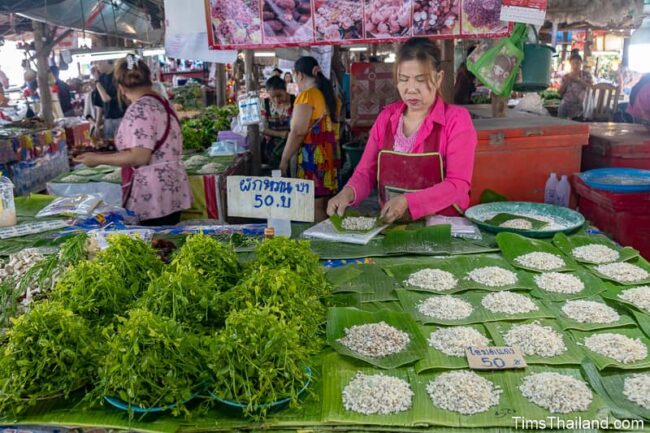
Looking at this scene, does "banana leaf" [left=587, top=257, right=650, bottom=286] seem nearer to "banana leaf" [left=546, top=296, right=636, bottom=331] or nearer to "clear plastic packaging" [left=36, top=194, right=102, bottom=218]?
"banana leaf" [left=546, top=296, right=636, bottom=331]

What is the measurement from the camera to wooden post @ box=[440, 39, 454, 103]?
4.46 metres

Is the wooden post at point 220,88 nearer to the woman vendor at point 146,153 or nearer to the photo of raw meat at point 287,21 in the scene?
the woman vendor at point 146,153

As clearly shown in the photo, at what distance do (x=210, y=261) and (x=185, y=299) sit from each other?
29cm

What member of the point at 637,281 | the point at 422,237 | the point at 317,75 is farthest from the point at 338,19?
the point at 317,75

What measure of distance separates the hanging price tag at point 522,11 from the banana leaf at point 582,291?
1.30 meters

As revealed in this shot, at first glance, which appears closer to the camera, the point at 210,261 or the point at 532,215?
the point at 210,261

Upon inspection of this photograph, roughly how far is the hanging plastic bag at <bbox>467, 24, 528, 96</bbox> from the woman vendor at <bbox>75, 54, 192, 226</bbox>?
1.93 m

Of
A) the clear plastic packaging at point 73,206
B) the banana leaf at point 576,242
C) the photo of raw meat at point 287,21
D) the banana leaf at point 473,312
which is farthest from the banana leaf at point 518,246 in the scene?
the clear plastic packaging at point 73,206

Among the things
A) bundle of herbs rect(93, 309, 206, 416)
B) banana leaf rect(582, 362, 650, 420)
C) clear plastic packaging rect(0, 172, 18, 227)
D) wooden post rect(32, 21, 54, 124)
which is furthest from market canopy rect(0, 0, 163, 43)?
banana leaf rect(582, 362, 650, 420)

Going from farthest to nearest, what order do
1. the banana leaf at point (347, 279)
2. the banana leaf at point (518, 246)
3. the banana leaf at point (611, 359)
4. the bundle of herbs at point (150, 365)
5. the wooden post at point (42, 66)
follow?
1. the wooden post at point (42, 66)
2. the banana leaf at point (518, 246)
3. the banana leaf at point (347, 279)
4. the banana leaf at point (611, 359)
5. the bundle of herbs at point (150, 365)

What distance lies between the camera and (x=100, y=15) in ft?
23.7

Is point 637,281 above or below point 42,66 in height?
below

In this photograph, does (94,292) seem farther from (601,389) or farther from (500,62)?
(500,62)

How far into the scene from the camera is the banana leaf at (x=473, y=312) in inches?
66.2
